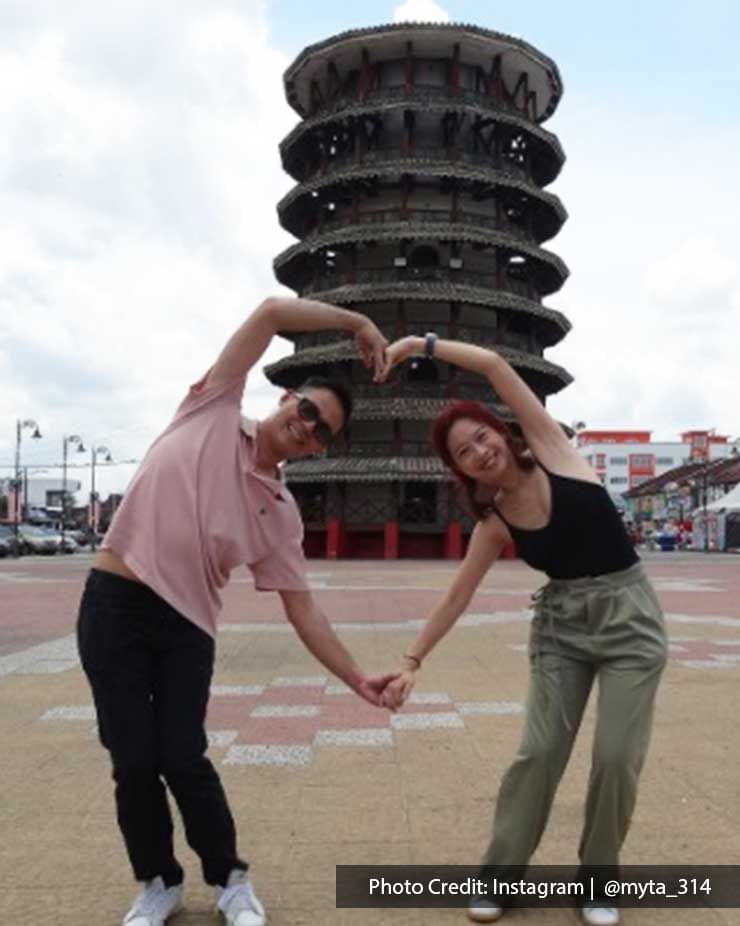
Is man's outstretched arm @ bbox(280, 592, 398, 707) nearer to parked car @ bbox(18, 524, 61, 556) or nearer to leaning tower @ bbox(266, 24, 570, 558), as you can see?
leaning tower @ bbox(266, 24, 570, 558)

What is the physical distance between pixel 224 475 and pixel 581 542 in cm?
126

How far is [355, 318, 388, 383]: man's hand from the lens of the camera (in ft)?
12.4

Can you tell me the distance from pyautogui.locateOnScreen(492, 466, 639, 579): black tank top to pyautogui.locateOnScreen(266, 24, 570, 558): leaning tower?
34.5 metres

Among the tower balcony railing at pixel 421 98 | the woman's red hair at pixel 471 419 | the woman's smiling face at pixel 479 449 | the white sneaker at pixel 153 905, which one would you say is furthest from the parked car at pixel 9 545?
the woman's smiling face at pixel 479 449

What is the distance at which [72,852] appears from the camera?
4.60 m

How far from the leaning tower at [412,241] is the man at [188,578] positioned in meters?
34.6

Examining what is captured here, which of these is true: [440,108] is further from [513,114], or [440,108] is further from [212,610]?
[212,610]

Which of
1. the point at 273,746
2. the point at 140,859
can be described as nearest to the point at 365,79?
the point at 273,746

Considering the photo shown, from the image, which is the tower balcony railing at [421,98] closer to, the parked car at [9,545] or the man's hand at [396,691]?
the parked car at [9,545]

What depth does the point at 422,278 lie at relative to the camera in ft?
133

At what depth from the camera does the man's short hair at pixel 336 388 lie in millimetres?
3662

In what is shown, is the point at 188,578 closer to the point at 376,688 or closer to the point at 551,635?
the point at 376,688

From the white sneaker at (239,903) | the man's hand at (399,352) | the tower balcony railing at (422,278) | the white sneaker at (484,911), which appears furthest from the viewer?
the tower balcony railing at (422,278)

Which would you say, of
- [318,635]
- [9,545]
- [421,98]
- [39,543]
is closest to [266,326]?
[318,635]
